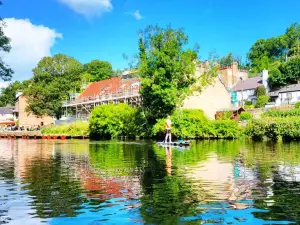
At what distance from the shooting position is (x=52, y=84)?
82.6 m

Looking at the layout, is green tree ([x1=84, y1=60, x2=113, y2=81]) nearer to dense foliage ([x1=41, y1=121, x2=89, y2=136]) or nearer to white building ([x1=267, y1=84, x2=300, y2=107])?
dense foliage ([x1=41, y1=121, x2=89, y2=136])

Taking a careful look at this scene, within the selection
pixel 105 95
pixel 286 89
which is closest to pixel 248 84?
pixel 286 89

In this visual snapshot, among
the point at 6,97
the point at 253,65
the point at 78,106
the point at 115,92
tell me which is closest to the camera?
the point at 115,92

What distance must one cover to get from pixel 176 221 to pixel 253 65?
134047mm

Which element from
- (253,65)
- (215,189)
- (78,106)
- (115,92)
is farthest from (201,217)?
(253,65)

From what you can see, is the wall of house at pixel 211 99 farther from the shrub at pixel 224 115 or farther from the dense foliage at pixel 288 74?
the dense foliage at pixel 288 74

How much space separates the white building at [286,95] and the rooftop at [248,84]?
5.81 meters

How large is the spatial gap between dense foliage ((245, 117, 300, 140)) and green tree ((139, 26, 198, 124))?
10.2m

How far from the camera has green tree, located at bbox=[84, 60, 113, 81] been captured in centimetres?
11719

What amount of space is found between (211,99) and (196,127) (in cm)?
1539

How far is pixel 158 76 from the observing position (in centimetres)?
4619

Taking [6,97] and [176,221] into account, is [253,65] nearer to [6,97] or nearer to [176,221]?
[6,97]

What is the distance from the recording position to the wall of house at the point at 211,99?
60.0 m

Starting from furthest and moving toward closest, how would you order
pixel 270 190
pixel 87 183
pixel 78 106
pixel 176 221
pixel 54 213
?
pixel 78 106
pixel 87 183
pixel 270 190
pixel 54 213
pixel 176 221
